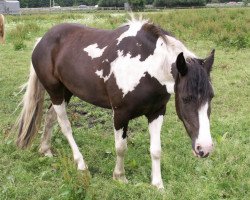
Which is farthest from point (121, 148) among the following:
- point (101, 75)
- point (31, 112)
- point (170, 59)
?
point (31, 112)

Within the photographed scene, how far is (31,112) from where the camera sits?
518 cm

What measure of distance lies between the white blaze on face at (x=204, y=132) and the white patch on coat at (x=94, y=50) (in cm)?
140

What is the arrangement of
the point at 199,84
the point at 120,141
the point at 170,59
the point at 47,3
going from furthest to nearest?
the point at 47,3, the point at 120,141, the point at 170,59, the point at 199,84

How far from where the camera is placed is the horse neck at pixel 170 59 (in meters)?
3.63

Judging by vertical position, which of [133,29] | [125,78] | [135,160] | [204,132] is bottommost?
[135,160]

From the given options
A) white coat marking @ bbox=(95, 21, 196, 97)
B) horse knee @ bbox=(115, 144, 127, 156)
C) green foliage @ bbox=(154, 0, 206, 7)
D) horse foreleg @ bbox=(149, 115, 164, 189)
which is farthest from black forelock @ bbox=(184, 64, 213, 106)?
green foliage @ bbox=(154, 0, 206, 7)

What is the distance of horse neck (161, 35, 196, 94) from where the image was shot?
363cm

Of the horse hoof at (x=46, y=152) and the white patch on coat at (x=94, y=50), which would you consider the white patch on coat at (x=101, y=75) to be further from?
the horse hoof at (x=46, y=152)

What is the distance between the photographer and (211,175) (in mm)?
4086

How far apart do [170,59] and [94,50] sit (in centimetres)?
102

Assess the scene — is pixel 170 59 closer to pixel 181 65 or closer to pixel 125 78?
pixel 181 65

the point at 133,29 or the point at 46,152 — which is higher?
the point at 133,29

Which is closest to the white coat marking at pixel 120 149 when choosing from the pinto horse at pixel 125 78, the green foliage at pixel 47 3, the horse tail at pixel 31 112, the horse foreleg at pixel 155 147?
the pinto horse at pixel 125 78

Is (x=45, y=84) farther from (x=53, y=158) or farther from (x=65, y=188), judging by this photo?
(x=65, y=188)
